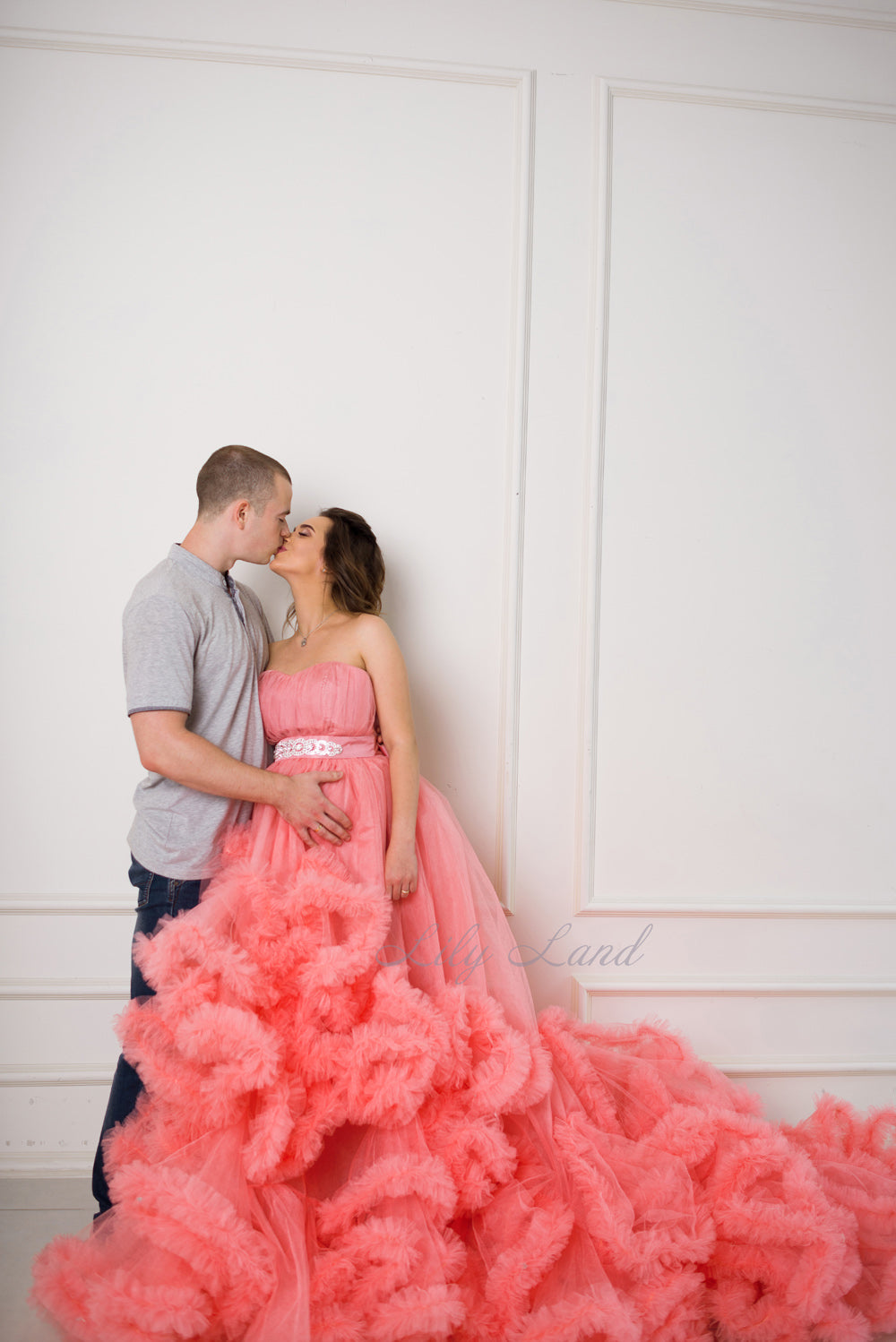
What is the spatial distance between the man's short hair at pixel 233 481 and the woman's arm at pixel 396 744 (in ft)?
1.42

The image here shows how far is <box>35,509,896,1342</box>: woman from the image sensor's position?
1.45 meters

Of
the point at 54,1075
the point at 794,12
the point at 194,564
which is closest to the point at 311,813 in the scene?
the point at 194,564

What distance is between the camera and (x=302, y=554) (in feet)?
7.34

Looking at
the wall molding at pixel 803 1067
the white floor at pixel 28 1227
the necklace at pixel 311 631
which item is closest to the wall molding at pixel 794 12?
the necklace at pixel 311 631

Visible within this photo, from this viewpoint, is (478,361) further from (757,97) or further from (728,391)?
(757,97)

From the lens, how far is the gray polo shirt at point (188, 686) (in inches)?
73.8

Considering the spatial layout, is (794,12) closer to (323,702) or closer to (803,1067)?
(323,702)

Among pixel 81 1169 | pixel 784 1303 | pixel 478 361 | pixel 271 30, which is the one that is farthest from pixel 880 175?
pixel 81 1169

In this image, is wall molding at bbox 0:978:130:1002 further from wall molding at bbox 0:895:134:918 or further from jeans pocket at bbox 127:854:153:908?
jeans pocket at bbox 127:854:153:908

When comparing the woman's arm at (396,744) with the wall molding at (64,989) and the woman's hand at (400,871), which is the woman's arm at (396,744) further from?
the wall molding at (64,989)

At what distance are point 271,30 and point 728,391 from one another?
73.2 inches

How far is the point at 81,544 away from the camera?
2.46m

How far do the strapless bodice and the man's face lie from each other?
0.34m

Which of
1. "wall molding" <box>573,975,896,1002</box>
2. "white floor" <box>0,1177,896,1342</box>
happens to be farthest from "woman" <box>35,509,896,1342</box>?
"wall molding" <box>573,975,896,1002</box>
